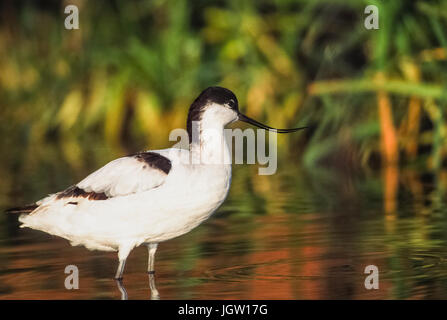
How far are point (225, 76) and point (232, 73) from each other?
287 mm

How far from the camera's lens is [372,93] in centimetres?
1318

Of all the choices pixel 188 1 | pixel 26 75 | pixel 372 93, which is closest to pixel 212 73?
pixel 188 1

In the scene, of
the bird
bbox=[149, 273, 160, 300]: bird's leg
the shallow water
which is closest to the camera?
bbox=[149, 273, 160, 300]: bird's leg

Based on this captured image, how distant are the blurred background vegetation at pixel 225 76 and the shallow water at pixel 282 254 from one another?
5.24 ft

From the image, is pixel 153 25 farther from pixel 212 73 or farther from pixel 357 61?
pixel 357 61

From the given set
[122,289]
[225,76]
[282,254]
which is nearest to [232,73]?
[225,76]

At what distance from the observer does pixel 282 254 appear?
793 centimetres

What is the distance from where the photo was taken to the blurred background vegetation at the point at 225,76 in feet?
41.8

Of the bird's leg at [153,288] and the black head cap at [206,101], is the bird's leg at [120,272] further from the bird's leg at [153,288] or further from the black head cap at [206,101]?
the black head cap at [206,101]

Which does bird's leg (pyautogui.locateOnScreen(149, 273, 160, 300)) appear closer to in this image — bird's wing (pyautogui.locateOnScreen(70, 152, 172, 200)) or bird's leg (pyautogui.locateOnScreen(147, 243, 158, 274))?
bird's leg (pyautogui.locateOnScreen(147, 243, 158, 274))

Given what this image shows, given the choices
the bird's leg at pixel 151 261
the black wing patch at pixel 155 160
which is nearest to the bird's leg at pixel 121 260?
the bird's leg at pixel 151 261

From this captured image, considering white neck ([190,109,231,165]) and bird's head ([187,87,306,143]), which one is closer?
white neck ([190,109,231,165])

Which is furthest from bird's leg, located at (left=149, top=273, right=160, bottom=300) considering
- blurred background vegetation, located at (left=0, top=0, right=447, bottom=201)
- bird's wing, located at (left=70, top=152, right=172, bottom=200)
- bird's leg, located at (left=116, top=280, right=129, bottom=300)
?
blurred background vegetation, located at (left=0, top=0, right=447, bottom=201)

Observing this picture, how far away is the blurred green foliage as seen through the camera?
41.7ft
